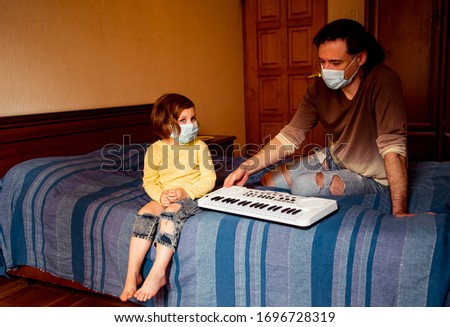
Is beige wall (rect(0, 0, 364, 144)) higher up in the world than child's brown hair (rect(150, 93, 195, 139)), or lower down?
higher up

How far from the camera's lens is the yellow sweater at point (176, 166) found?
1.92 m

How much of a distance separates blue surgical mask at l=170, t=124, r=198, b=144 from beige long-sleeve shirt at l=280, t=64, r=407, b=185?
53cm

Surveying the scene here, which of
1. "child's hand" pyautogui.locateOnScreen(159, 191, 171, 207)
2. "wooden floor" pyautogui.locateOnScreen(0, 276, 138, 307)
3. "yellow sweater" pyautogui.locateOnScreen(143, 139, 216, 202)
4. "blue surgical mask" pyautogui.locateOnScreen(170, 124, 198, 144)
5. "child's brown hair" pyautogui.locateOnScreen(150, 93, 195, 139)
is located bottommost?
"wooden floor" pyautogui.locateOnScreen(0, 276, 138, 307)

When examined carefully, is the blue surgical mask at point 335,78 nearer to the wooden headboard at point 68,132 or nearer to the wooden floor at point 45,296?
the wooden floor at point 45,296

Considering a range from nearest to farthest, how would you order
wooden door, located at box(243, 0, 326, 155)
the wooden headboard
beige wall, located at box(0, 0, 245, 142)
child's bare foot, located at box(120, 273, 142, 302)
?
child's bare foot, located at box(120, 273, 142, 302) → the wooden headboard → beige wall, located at box(0, 0, 245, 142) → wooden door, located at box(243, 0, 326, 155)

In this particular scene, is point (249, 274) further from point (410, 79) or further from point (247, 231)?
point (410, 79)

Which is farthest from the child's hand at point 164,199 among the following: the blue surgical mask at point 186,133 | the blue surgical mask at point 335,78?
the blue surgical mask at point 335,78

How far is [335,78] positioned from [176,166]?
0.78m

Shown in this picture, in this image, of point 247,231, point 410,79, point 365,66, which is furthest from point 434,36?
point 247,231

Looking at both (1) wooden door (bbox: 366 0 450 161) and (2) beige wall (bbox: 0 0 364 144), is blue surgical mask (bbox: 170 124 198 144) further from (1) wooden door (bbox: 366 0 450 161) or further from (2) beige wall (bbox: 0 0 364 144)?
(1) wooden door (bbox: 366 0 450 161)

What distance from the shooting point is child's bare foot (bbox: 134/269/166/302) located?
155cm

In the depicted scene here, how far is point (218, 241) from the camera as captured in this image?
5.17 ft

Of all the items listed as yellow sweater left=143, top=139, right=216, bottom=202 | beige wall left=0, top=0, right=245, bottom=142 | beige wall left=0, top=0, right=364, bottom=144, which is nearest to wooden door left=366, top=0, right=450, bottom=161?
beige wall left=0, top=0, right=364, bottom=144
